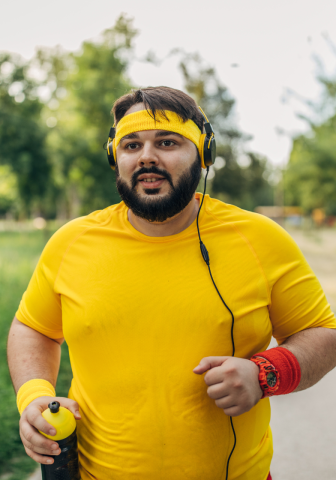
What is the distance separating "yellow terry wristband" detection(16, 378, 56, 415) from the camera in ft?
5.32

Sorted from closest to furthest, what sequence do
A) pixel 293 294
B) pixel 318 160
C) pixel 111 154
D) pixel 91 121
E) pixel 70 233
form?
pixel 293 294 → pixel 70 233 → pixel 111 154 → pixel 318 160 → pixel 91 121

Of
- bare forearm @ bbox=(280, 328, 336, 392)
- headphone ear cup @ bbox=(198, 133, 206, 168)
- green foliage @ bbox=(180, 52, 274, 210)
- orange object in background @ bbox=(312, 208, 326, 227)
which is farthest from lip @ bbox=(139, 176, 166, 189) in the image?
orange object in background @ bbox=(312, 208, 326, 227)

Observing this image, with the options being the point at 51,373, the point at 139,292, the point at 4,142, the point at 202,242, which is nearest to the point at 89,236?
the point at 139,292

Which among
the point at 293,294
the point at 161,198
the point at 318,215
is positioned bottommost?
the point at 318,215

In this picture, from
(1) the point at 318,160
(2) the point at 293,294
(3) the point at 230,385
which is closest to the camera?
(3) the point at 230,385

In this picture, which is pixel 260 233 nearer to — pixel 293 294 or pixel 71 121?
pixel 293 294

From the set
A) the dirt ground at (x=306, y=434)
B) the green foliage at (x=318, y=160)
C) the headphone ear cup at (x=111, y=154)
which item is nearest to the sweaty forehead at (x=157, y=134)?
the headphone ear cup at (x=111, y=154)

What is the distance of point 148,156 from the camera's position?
1698 mm

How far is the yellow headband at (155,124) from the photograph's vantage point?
1742 millimetres

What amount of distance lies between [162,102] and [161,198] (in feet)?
1.49

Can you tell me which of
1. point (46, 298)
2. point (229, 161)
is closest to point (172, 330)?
point (46, 298)

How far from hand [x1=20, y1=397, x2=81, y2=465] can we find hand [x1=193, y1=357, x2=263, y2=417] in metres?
0.58

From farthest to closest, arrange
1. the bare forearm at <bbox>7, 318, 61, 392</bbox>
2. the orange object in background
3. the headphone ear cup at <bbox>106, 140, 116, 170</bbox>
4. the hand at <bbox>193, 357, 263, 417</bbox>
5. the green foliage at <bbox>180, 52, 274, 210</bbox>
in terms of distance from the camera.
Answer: the orange object in background, the green foliage at <bbox>180, 52, 274, 210</bbox>, the headphone ear cup at <bbox>106, 140, 116, 170</bbox>, the bare forearm at <bbox>7, 318, 61, 392</bbox>, the hand at <bbox>193, 357, 263, 417</bbox>

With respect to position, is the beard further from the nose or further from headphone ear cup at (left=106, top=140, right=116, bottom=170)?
headphone ear cup at (left=106, top=140, right=116, bottom=170)
